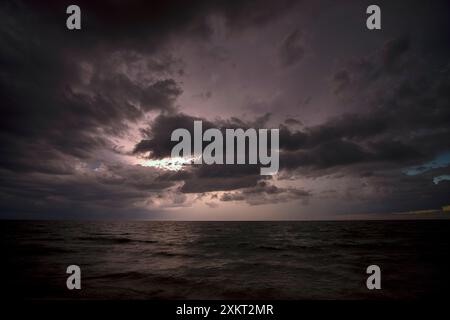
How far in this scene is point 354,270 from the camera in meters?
17.8

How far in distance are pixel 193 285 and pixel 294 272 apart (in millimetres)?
7480

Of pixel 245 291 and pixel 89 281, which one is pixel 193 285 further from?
pixel 89 281

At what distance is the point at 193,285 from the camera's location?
13.4 m
